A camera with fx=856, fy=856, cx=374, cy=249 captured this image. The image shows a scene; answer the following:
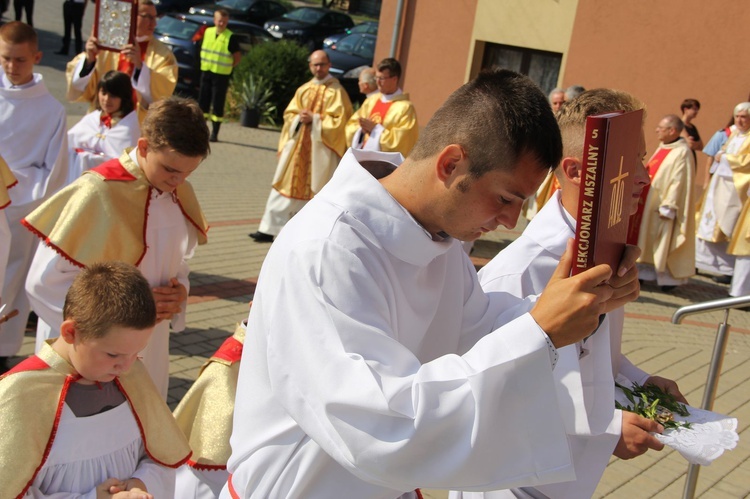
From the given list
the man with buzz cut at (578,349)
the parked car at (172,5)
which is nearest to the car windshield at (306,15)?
the parked car at (172,5)

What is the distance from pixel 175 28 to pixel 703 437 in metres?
19.6

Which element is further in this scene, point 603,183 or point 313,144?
point 313,144

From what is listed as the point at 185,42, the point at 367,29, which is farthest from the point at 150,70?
the point at 367,29

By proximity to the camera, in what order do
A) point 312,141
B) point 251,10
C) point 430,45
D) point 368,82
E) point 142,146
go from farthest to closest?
point 251,10
point 430,45
point 368,82
point 312,141
point 142,146

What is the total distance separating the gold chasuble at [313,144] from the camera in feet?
34.1

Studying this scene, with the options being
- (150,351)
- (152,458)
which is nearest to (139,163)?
(150,351)

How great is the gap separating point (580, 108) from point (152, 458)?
1925 millimetres

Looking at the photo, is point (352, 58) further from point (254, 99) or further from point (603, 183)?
point (603, 183)

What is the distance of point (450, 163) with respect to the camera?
1958 mm

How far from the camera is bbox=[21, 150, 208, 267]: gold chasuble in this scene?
4.06 m

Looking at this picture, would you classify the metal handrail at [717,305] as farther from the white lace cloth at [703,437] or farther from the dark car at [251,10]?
the dark car at [251,10]

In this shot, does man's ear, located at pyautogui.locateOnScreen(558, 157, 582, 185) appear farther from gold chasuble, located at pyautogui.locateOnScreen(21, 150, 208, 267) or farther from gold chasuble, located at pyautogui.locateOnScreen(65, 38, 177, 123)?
gold chasuble, located at pyautogui.locateOnScreen(65, 38, 177, 123)

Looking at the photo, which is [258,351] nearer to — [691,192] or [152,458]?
[152,458]

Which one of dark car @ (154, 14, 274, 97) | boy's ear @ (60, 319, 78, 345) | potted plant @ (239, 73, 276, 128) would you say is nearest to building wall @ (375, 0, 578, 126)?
potted plant @ (239, 73, 276, 128)
